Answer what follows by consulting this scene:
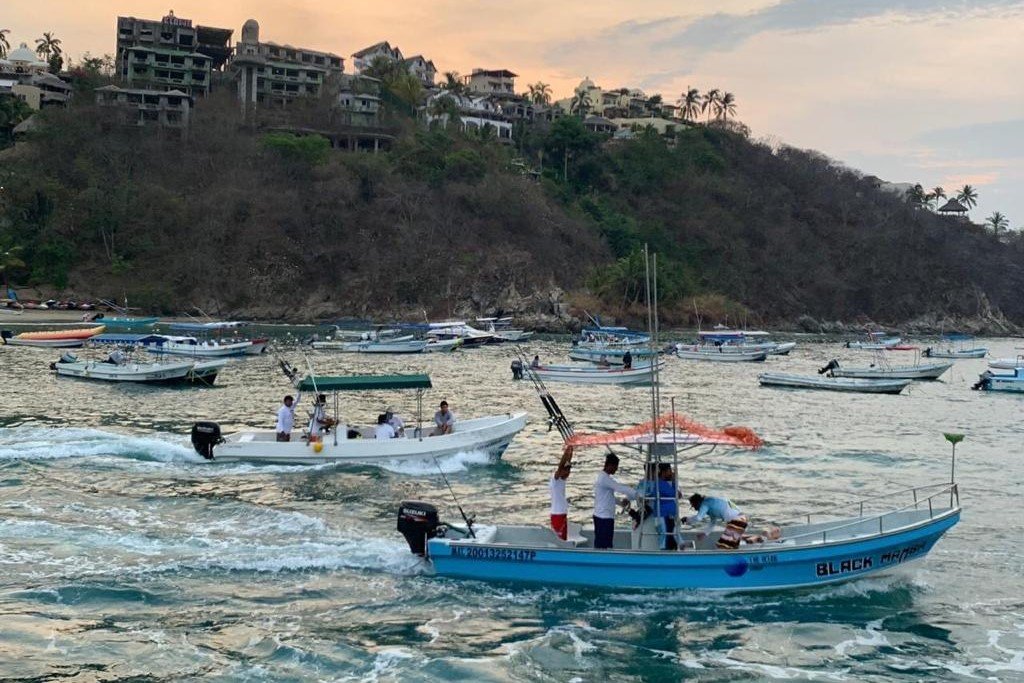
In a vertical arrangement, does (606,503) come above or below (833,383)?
above

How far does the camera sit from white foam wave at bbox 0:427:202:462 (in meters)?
27.8

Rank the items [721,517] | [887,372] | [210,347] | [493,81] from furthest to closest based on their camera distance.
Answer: [493,81]
[210,347]
[887,372]
[721,517]

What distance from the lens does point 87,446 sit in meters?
28.7

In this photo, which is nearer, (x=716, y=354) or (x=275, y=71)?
(x=716, y=354)

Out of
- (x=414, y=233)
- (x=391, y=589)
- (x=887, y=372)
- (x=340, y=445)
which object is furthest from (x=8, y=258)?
(x=391, y=589)

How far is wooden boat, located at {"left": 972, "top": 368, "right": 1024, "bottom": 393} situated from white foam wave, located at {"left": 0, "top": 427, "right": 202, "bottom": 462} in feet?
164

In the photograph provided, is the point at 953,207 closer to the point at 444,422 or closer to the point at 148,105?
the point at 148,105

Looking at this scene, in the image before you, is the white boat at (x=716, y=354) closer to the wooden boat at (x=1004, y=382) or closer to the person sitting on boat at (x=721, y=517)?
the wooden boat at (x=1004, y=382)

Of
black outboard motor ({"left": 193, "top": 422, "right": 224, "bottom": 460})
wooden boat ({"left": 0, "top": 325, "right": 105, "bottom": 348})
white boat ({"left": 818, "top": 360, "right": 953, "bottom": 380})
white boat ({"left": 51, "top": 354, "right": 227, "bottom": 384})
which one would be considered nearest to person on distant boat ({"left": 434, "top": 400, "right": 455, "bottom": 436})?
black outboard motor ({"left": 193, "top": 422, "right": 224, "bottom": 460})

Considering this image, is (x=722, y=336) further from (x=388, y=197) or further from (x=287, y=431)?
(x=287, y=431)

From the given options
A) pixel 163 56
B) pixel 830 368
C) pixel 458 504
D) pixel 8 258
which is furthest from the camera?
pixel 163 56

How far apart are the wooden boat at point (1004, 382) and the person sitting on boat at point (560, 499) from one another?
49586mm

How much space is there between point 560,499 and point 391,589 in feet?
12.0

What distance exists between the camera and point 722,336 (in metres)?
84.8
